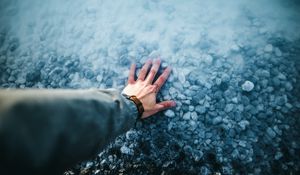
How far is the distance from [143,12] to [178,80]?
88cm

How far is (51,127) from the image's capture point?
0.93m

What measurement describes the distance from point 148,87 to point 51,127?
1221mm

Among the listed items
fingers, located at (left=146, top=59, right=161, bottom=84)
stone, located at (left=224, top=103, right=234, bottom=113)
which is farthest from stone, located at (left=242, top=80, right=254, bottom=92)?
fingers, located at (left=146, top=59, right=161, bottom=84)

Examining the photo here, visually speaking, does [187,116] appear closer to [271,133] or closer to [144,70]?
[144,70]

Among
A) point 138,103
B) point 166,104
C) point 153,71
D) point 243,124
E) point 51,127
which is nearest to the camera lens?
point 51,127

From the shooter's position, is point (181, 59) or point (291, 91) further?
point (181, 59)

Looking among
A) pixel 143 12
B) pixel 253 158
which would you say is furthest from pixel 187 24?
pixel 253 158

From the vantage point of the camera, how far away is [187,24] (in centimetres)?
247

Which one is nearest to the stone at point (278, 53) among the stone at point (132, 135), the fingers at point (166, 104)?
the fingers at point (166, 104)

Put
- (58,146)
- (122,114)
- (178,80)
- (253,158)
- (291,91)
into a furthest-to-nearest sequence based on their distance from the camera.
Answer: (178,80), (291,91), (253,158), (122,114), (58,146)

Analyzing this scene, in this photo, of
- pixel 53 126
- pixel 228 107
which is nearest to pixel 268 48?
pixel 228 107

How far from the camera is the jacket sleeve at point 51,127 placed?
82cm

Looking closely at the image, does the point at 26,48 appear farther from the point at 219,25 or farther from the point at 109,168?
the point at 219,25

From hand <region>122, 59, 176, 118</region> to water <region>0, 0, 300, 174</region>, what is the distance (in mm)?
81
